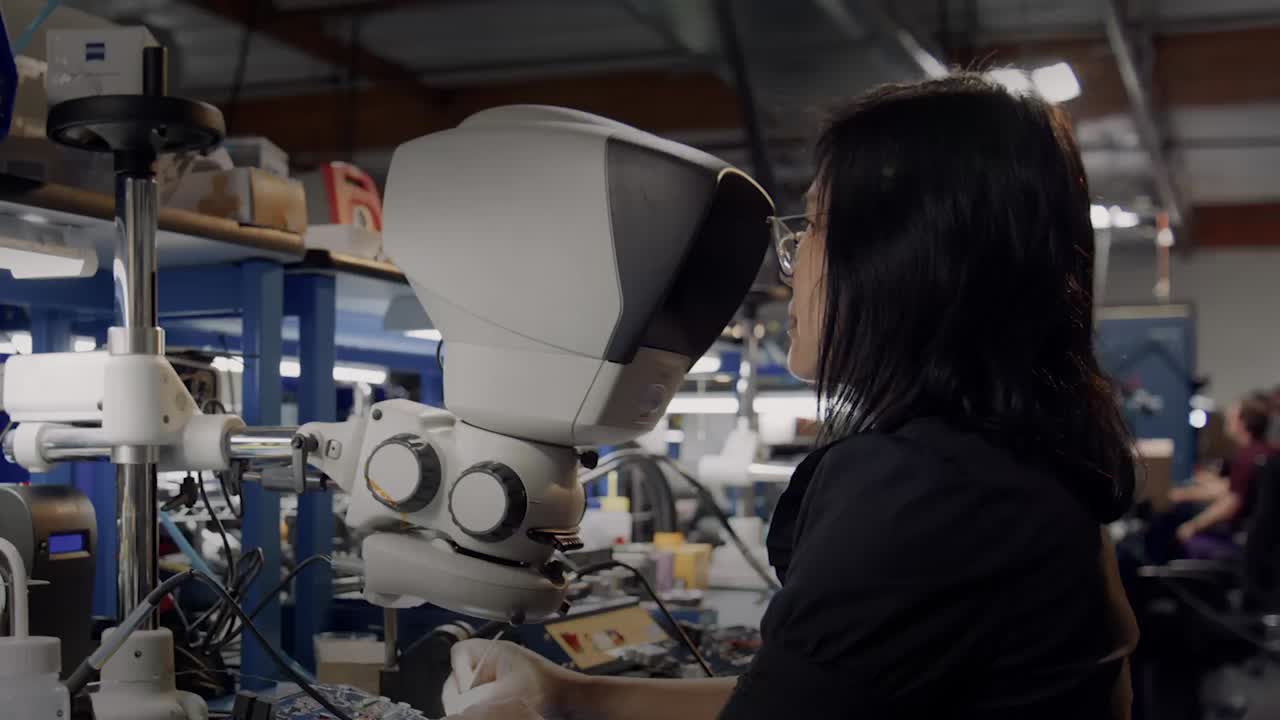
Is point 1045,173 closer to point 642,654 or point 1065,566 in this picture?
point 1065,566

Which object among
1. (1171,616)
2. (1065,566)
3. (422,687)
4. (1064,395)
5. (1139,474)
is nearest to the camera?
(1065,566)

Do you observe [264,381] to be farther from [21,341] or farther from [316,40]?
[316,40]

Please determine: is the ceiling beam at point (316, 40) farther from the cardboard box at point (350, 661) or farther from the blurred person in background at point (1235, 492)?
the blurred person in background at point (1235, 492)

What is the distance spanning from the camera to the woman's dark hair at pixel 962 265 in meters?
0.84

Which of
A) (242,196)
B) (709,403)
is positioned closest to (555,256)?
(242,196)

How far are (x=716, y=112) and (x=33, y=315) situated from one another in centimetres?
558

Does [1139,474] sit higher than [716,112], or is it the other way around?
[716,112]

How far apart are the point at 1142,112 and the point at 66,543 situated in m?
7.28

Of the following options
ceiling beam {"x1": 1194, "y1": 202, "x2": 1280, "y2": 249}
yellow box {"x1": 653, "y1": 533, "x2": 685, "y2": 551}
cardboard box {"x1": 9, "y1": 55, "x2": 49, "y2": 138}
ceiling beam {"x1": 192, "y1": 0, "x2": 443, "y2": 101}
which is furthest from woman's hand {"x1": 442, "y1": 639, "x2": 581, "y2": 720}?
ceiling beam {"x1": 1194, "y1": 202, "x2": 1280, "y2": 249}

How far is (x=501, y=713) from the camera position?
0.97 metres

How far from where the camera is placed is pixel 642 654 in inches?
67.6

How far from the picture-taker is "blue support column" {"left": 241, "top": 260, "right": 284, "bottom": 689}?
1.65 meters

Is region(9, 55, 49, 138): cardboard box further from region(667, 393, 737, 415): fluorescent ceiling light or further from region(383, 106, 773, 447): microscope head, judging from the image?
region(667, 393, 737, 415): fluorescent ceiling light

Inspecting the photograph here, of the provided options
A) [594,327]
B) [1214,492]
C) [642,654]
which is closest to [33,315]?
[642,654]
